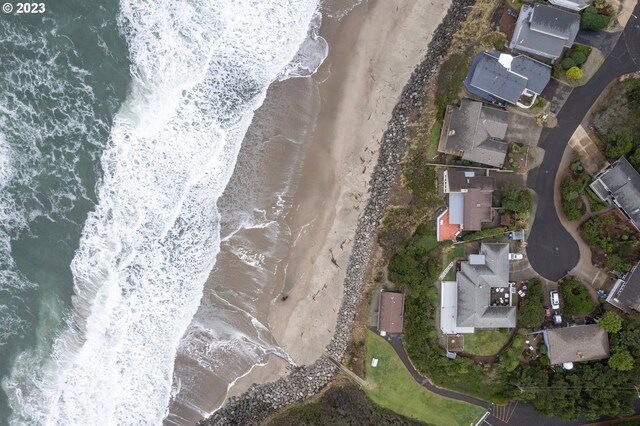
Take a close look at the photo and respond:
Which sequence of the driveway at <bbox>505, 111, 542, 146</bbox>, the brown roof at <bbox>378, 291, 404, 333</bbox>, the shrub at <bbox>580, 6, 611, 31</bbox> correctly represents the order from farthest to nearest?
the driveway at <bbox>505, 111, 542, 146</bbox>, the brown roof at <bbox>378, 291, 404, 333</bbox>, the shrub at <bbox>580, 6, 611, 31</bbox>

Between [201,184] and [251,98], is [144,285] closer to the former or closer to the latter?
[201,184]

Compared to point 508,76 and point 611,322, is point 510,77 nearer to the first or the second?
point 508,76

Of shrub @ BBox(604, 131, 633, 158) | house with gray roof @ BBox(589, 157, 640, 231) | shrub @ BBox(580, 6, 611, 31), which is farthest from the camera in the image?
shrub @ BBox(580, 6, 611, 31)

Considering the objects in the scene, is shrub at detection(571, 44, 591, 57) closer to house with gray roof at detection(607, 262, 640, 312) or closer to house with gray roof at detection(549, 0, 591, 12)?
house with gray roof at detection(549, 0, 591, 12)

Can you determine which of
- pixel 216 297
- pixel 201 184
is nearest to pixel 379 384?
pixel 216 297

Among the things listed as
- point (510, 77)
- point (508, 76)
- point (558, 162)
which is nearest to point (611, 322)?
point (558, 162)

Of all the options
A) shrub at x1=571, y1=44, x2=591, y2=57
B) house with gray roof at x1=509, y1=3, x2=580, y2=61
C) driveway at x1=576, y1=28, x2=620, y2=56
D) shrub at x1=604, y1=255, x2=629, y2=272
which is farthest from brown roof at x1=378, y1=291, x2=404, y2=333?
driveway at x1=576, y1=28, x2=620, y2=56
